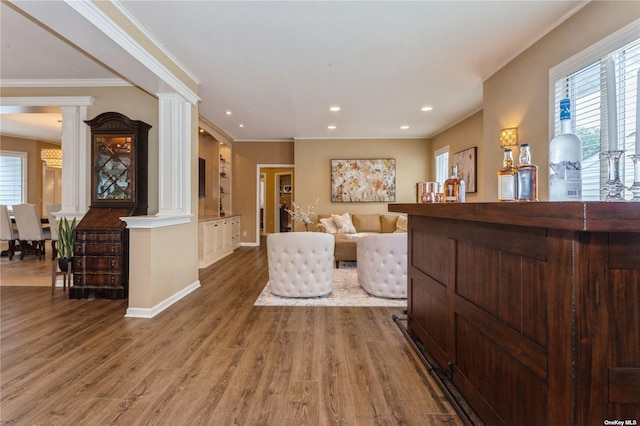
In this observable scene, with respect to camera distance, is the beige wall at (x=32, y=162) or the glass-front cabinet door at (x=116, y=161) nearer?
the glass-front cabinet door at (x=116, y=161)

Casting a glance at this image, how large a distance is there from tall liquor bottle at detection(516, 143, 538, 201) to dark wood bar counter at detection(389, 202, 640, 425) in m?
0.20

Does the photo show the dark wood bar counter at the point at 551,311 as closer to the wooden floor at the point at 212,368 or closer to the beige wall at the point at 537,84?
the wooden floor at the point at 212,368

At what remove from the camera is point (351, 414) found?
1.63 metres

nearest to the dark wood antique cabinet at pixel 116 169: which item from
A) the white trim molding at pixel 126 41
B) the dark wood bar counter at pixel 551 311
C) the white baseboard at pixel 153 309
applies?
the white baseboard at pixel 153 309

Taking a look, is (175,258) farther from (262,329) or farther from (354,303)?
(354,303)

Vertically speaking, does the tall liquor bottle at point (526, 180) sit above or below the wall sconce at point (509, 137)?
below

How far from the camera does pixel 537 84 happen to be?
302 centimetres

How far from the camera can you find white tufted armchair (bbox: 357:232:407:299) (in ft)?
11.7

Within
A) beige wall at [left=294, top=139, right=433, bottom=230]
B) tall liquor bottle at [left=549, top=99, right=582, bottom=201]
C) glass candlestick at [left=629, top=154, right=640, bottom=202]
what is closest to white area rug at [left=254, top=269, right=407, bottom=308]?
tall liquor bottle at [left=549, top=99, right=582, bottom=201]

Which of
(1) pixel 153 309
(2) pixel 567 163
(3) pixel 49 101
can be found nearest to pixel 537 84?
(2) pixel 567 163

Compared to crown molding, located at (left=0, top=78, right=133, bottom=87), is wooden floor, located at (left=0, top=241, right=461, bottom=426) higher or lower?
lower

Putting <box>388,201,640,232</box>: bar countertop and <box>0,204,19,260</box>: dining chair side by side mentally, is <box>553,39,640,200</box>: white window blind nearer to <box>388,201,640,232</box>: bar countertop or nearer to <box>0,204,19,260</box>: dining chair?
<box>388,201,640,232</box>: bar countertop

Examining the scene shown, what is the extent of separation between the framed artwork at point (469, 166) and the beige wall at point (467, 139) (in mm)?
66

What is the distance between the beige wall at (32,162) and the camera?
799 centimetres
